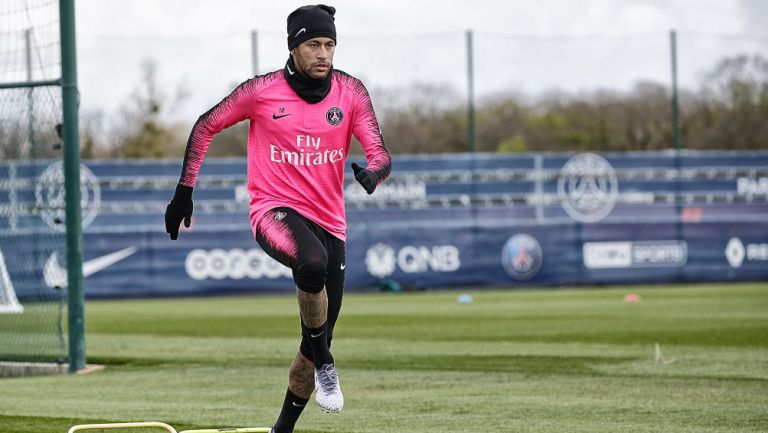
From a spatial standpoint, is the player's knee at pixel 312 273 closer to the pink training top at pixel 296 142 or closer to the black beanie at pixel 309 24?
the pink training top at pixel 296 142

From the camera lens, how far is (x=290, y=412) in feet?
24.9

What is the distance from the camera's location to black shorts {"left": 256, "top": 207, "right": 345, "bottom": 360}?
687 cm

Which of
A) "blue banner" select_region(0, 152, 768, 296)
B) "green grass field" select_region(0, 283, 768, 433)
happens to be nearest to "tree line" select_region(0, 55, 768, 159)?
"blue banner" select_region(0, 152, 768, 296)

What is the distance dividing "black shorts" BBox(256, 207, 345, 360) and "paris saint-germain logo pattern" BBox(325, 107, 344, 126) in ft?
1.84

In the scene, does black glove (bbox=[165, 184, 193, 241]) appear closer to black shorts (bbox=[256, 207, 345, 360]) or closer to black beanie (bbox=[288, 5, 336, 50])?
black shorts (bbox=[256, 207, 345, 360])

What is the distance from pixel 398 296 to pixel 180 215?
1968 centimetres

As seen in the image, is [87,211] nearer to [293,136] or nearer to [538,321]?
[538,321]

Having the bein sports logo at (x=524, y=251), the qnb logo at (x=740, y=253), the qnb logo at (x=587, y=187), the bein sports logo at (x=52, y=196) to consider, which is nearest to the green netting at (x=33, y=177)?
the bein sports logo at (x=52, y=196)

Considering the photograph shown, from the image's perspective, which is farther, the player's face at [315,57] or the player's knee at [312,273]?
the player's face at [315,57]

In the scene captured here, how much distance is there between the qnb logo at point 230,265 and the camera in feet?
92.5

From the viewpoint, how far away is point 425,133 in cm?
4609

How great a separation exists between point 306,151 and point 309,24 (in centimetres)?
71

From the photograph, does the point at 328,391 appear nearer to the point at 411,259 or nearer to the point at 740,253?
the point at 411,259

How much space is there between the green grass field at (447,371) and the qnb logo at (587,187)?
8.06 meters
